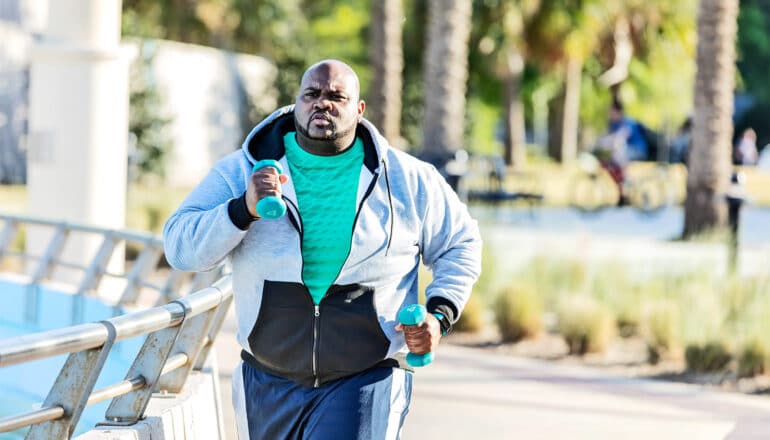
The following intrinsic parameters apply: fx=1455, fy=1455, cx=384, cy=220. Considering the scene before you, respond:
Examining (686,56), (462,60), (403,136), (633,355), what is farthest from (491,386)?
(686,56)

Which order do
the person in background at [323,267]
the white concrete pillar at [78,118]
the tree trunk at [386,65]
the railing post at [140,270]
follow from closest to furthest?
the person in background at [323,267]
the railing post at [140,270]
the white concrete pillar at [78,118]
the tree trunk at [386,65]

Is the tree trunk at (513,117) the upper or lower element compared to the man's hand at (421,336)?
upper

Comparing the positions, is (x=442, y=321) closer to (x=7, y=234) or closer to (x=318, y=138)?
(x=318, y=138)

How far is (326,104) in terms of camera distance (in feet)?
13.2

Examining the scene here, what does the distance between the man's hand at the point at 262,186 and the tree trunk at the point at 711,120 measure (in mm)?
15906

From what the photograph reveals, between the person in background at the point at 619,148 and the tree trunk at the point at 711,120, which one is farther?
the person in background at the point at 619,148

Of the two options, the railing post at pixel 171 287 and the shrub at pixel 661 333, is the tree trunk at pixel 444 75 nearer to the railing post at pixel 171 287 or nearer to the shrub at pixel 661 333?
the shrub at pixel 661 333

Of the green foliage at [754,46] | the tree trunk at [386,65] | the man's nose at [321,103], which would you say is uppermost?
the green foliage at [754,46]

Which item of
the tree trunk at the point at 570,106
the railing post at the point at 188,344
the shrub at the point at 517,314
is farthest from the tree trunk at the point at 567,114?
the railing post at the point at 188,344

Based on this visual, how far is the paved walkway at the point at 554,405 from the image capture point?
312 inches

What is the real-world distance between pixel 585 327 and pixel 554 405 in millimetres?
2455

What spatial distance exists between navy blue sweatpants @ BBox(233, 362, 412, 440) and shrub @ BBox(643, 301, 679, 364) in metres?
6.73

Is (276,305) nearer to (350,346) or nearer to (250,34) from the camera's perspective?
(350,346)

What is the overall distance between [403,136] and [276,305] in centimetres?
3340
